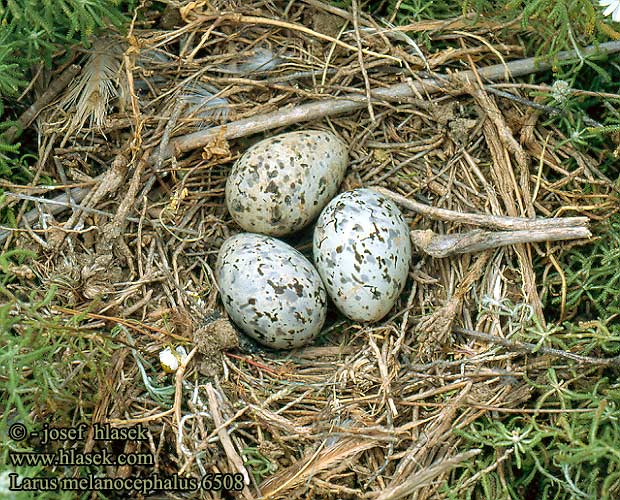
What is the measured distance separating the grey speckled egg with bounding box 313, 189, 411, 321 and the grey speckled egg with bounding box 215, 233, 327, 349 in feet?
0.30

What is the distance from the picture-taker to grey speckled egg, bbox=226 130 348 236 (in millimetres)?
2779

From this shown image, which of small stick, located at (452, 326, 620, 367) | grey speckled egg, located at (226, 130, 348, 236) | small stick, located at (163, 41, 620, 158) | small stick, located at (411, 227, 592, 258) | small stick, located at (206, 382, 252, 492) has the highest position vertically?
small stick, located at (163, 41, 620, 158)

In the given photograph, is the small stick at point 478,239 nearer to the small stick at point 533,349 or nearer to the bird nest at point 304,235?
the bird nest at point 304,235

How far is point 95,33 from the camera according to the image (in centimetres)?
284

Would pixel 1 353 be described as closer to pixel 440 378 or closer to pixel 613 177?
pixel 440 378

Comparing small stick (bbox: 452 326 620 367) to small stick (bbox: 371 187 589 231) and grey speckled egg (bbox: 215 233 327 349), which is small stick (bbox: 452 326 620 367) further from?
grey speckled egg (bbox: 215 233 327 349)

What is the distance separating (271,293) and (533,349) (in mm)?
932


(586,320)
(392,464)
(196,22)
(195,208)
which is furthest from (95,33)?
(586,320)

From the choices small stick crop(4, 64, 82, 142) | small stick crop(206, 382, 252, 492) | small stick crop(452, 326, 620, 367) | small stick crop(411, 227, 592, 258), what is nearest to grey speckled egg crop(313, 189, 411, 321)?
small stick crop(411, 227, 592, 258)

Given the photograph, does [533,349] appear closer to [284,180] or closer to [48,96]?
[284,180]

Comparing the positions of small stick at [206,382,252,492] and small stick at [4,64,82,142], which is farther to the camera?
small stick at [4,64,82,142]

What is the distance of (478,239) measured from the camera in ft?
8.75

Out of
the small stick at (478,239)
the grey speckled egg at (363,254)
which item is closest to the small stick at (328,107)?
the grey speckled egg at (363,254)

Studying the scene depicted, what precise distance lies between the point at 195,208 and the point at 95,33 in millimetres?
781
